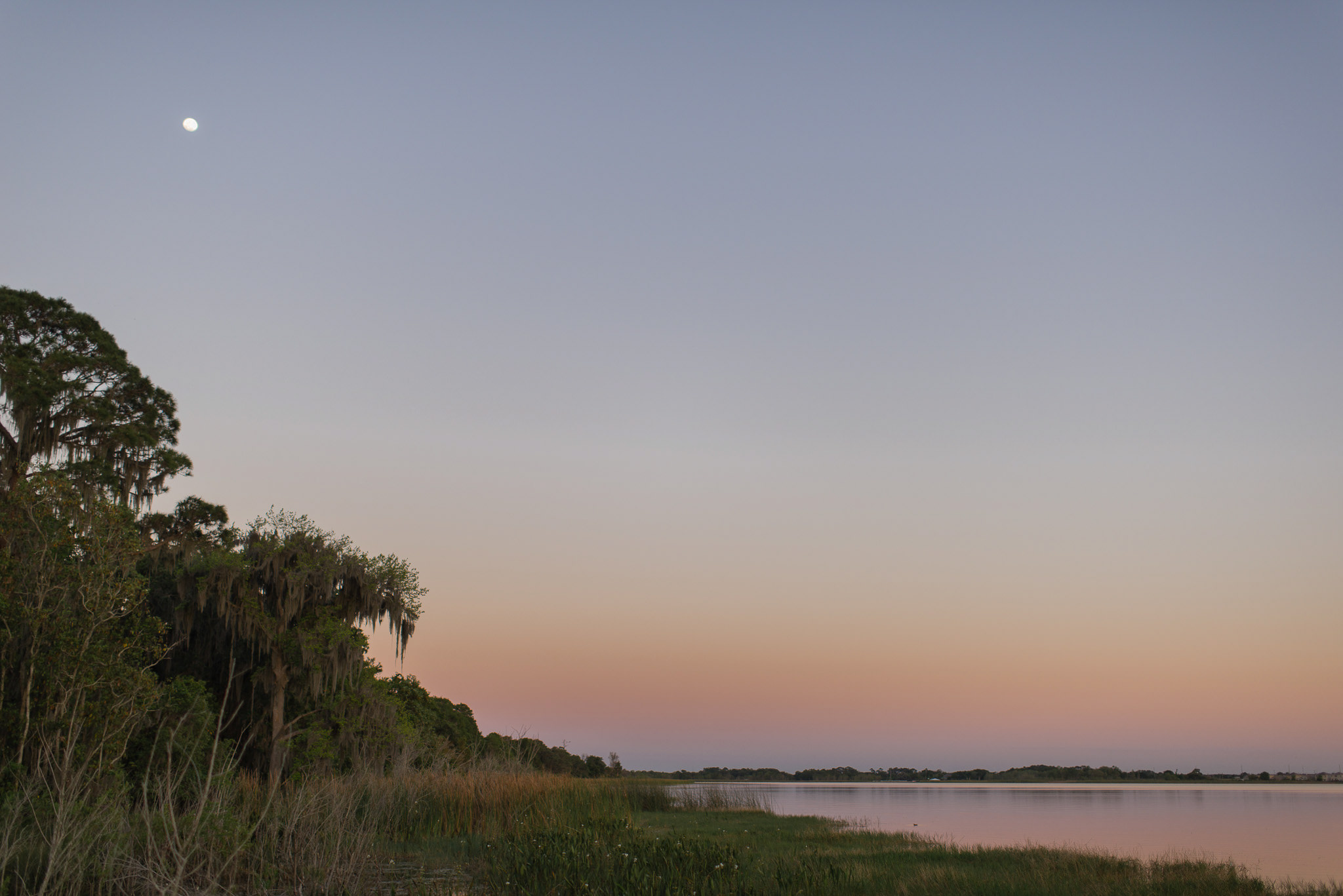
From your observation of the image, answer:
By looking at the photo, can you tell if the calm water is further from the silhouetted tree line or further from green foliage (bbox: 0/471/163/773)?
green foliage (bbox: 0/471/163/773)

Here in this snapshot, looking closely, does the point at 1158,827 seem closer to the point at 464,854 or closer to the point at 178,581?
the point at 464,854

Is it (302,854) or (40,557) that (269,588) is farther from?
(302,854)

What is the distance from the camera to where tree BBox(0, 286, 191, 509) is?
69.3 feet

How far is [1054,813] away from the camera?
158ft

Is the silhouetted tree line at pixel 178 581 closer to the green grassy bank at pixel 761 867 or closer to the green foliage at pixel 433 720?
the green foliage at pixel 433 720

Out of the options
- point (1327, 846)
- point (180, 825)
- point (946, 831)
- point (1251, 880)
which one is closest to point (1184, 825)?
point (1327, 846)

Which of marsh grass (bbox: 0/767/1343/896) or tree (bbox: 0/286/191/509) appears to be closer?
marsh grass (bbox: 0/767/1343/896)

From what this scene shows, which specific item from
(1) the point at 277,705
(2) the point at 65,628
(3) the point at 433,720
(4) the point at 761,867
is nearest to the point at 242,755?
(1) the point at 277,705

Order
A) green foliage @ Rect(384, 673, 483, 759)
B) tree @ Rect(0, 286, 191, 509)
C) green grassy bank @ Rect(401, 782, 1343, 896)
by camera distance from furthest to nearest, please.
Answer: green foliage @ Rect(384, 673, 483, 759)
tree @ Rect(0, 286, 191, 509)
green grassy bank @ Rect(401, 782, 1343, 896)

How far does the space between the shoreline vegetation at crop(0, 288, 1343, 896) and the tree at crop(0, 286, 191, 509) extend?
6cm

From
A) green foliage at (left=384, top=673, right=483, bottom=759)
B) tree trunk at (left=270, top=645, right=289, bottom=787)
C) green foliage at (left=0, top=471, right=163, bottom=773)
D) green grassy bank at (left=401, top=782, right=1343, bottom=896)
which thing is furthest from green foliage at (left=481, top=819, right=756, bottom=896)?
tree trunk at (left=270, top=645, right=289, bottom=787)

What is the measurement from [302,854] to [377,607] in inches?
685

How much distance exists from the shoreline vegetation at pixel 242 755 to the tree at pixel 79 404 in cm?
6

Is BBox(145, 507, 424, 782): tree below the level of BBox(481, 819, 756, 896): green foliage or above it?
above
